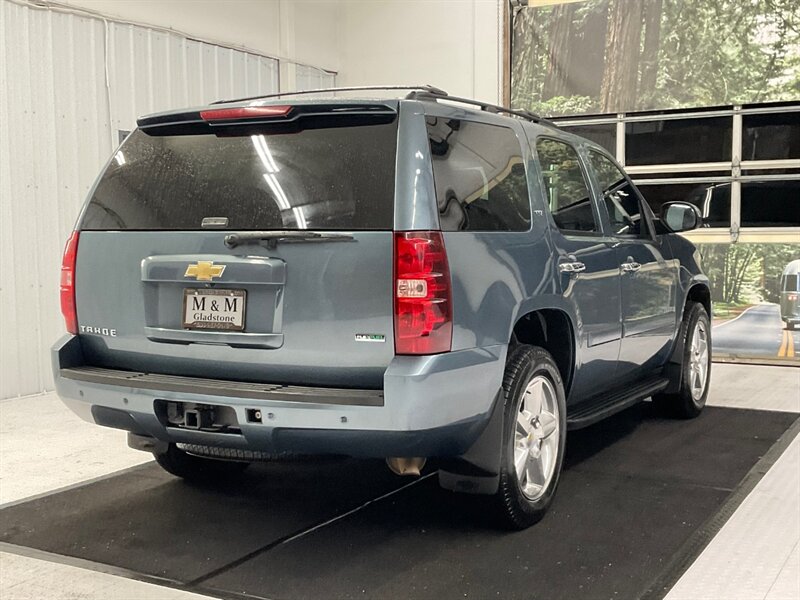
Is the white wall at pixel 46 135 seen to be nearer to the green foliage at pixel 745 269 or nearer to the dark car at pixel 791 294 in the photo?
the green foliage at pixel 745 269

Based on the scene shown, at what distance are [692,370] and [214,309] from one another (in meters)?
3.76

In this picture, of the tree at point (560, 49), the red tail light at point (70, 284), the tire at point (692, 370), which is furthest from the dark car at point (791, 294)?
the red tail light at point (70, 284)

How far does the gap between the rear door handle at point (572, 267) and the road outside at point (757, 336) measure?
5537 mm

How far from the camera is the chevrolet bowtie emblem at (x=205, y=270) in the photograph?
11.2 feet

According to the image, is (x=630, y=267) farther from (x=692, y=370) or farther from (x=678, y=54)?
(x=678, y=54)

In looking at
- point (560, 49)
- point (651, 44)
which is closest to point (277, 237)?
point (651, 44)

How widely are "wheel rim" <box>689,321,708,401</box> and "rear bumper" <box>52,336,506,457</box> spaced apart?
2930 millimetres

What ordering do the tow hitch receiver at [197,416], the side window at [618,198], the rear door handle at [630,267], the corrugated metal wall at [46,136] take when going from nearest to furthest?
the tow hitch receiver at [197,416], the rear door handle at [630,267], the side window at [618,198], the corrugated metal wall at [46,136]

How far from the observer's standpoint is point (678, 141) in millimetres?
9477

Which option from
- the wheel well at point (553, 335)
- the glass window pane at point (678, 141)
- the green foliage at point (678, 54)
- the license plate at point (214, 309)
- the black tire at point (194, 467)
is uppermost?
the green foliage at point (678, 54)

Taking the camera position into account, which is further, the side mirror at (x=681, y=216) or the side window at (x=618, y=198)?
the side mirror at (x=681, y=216)

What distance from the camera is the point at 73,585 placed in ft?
10.9

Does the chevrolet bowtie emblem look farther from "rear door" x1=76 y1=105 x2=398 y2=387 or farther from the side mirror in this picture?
the side mirror

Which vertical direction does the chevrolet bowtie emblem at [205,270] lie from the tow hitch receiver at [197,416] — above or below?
above
